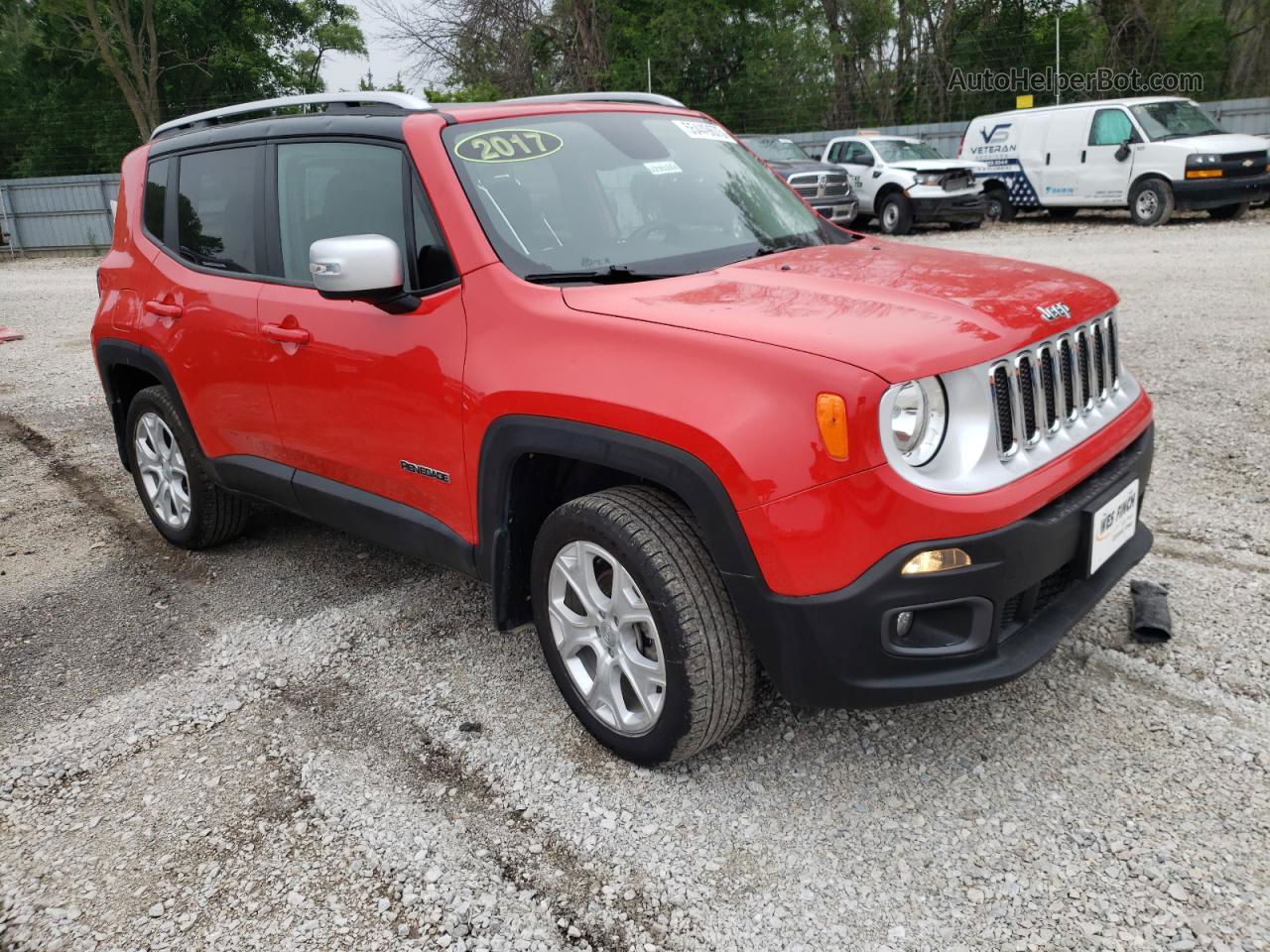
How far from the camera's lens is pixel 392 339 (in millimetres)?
3375

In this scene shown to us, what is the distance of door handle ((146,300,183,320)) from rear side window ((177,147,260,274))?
208 mm

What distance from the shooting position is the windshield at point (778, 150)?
18781 mm

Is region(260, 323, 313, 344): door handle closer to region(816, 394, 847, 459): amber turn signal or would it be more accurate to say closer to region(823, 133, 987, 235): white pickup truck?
region(816, 394, 847, 459): amber turn signal

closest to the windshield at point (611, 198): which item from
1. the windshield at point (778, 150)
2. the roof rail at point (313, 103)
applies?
the roof rail at point (313, 103)

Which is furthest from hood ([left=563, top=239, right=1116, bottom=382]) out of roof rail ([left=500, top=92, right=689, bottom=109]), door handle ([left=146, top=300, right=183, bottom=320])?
door handle ([left=146, top=300, right=183, bottom=320])

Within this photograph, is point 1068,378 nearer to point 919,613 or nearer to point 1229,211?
point 919,613

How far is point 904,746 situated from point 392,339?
1.99 meters

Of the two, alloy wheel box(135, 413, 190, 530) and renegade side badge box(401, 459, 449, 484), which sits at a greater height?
renegade side badge box(401, 459, 449, 484)

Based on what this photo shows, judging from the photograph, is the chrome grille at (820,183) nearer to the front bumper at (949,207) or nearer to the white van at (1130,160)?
the front bumper at (949,207)

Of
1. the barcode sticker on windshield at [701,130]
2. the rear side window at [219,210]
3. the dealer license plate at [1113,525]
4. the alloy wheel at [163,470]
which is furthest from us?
the alloy wheel at [163,470]

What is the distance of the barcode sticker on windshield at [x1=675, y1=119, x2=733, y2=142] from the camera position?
13.0ft

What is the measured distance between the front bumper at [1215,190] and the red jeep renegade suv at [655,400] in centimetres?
1332

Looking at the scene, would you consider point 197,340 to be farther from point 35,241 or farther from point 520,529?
point 35,241
